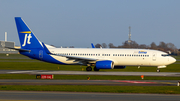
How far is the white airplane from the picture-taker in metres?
41.2

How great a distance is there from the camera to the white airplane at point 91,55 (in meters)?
41.2

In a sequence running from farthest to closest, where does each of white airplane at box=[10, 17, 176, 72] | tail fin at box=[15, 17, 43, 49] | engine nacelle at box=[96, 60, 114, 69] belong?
1. tail fin at box=[15, 17, 43, 49]
2. white airplane at box=[10, 17, 176, 72]
3. engine nacelle at box=[96, 60, 114, 69]

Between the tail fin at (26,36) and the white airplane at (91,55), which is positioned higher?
the tail fin at (26,36)

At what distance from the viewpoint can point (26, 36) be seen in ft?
144

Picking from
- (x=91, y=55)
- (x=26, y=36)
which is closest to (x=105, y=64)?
(x=91, y=55)

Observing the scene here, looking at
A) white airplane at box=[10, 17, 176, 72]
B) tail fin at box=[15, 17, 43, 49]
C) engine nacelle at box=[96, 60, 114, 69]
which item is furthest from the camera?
tail fin at box=[15, 17, 43, 49]

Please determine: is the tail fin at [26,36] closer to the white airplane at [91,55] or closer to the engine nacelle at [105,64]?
the white airplane at [91,55]

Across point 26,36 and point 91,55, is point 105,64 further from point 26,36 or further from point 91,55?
point 26,36

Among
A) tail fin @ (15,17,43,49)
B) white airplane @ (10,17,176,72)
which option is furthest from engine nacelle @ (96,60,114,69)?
tail fin @ (15,17,43,49)

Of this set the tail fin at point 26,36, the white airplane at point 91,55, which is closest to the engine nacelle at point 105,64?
the white airplane at point 91,55

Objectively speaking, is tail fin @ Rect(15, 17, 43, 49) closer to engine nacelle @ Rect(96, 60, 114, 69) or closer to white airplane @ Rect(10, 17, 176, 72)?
white airplane @ Rect(10, 17, 176, 72)

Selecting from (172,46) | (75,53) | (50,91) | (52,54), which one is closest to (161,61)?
(75,53)

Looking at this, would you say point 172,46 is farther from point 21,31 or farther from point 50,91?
point 50,91

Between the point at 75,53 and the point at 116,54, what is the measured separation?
6.86 m
